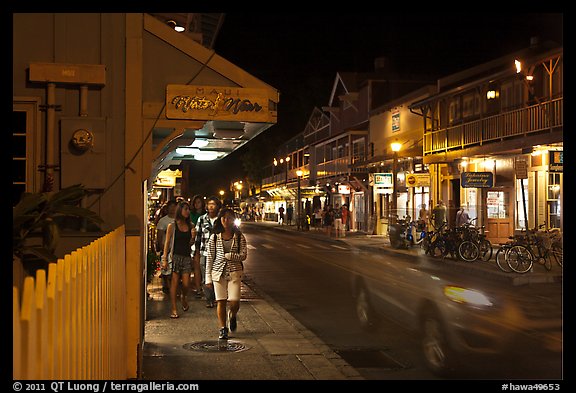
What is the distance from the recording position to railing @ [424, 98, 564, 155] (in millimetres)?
19750

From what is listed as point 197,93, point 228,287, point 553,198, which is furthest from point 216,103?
point 553,198

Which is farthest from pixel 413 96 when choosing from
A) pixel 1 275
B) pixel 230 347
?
pixel 1 275

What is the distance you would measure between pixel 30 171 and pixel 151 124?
127 cm

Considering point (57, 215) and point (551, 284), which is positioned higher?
point (57, 215)

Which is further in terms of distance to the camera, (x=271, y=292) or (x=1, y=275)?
(x=271, y=292)

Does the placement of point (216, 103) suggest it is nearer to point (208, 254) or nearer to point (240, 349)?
point (208, 254)

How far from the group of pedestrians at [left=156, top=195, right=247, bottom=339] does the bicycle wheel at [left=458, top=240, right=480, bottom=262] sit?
31.8 ft

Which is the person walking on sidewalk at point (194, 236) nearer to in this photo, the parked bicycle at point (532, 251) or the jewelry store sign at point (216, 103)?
the jewelry store sign at point (216, 103)

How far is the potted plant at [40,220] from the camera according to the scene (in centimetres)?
559

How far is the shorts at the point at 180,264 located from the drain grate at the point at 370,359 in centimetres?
345

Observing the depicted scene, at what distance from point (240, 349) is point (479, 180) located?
17.3 m

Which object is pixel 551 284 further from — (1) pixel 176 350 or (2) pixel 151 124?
(2) pixel 151 124

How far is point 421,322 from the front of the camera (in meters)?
10.2

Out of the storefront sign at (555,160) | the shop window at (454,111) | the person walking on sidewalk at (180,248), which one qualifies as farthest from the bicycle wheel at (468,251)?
the person walking on sidewalk at (180,248)
